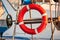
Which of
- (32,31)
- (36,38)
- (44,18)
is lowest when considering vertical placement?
(36,38)

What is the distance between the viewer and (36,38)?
4086 mm

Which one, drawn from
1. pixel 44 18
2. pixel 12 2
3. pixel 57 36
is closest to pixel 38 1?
pixel 12 2

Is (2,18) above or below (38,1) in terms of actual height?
below

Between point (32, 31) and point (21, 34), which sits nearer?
point (32, 31)

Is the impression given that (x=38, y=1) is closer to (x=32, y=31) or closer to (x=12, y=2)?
(x=12, y=2)

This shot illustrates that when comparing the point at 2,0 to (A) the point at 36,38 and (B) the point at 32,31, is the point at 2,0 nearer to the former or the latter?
(A) the point at 36,38

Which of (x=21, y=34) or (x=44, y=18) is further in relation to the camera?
(x=21, y=34)

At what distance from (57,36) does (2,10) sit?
4.45ft

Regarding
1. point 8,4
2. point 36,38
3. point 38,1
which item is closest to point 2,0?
point 8,4

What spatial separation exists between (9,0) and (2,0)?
0.18 m

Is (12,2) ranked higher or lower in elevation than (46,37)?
higher

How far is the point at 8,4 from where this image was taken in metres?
4.17

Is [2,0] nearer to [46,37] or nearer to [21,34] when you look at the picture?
[21,34]

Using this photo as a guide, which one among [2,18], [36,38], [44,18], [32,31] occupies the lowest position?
[36,38]
